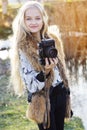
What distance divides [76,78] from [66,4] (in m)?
1.88

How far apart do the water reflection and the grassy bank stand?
0.27 meters

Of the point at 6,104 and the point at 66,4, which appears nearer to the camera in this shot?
the point at 6,104

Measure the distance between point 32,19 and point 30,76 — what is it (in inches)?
14.4

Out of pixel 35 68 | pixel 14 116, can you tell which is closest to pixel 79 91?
pixel 14 116

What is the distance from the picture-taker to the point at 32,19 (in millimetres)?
2480

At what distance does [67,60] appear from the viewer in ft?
25.5

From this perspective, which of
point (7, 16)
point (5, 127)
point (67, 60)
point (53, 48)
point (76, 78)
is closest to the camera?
point (53, 48)

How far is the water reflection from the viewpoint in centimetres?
496

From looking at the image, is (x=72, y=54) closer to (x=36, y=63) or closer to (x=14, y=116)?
(x=14, y=116)

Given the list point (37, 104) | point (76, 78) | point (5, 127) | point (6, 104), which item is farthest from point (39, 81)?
point (76, 78)

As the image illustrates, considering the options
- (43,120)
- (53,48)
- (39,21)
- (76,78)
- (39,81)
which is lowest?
(76,78)

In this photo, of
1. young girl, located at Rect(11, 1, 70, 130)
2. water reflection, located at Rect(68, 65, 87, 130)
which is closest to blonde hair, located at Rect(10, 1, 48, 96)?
young girl, located at Rect(11, 1, 70, 130)

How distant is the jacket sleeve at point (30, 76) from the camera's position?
2.39 meters

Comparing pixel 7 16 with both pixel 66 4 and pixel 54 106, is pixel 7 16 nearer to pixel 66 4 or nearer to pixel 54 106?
pixel 66 4
